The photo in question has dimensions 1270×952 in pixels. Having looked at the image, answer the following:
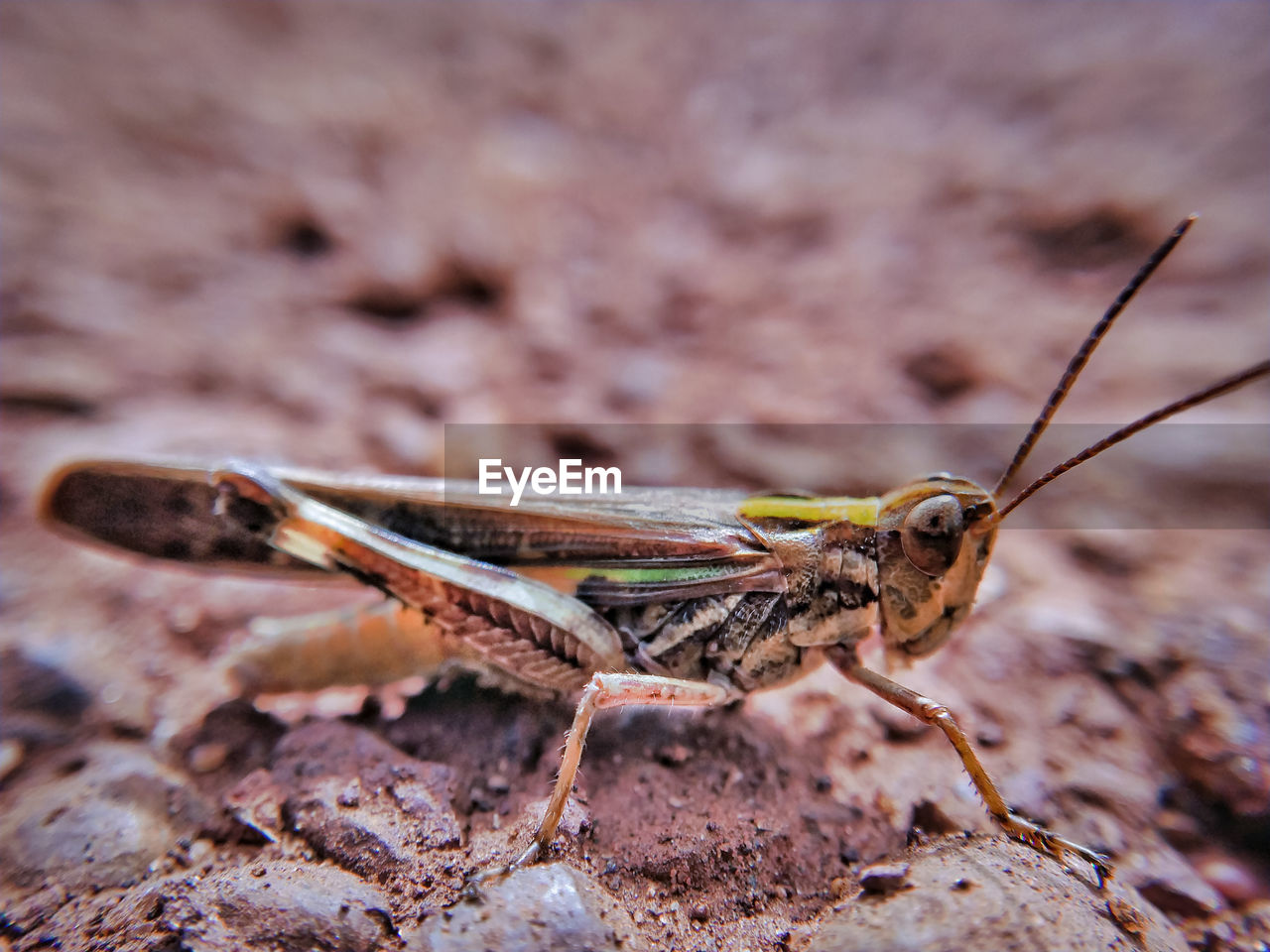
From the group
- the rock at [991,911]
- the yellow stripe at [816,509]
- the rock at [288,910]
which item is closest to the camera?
the rock at [991,911]

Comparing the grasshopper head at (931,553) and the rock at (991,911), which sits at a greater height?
the grasshopper head at (931,553)

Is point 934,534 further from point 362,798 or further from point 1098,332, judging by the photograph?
point 362,798

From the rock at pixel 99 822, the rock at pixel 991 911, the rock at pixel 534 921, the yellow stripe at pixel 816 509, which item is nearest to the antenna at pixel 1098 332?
the yellow stripe at pixel 816 509

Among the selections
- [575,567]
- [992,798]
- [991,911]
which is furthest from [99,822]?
[992,798]

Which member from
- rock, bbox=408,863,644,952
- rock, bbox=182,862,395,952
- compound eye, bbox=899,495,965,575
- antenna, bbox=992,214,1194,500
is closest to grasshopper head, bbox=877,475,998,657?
compound eye, bbox=899,495,965,575

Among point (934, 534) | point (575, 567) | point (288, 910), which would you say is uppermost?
point (934, 534)

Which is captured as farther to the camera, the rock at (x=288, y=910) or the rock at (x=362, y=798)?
the rock at (x=362, y=798)

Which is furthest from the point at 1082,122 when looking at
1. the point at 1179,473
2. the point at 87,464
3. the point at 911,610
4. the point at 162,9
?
the point at 162,9

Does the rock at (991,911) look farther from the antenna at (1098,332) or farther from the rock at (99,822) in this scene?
the rock at (99,822)
